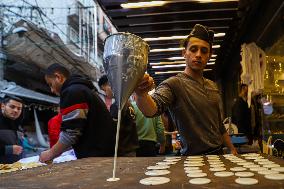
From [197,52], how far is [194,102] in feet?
1.19

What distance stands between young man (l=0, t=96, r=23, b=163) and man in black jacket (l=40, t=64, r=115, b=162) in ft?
2.99

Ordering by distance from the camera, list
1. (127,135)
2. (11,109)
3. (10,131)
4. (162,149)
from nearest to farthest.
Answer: (127,135), (10,131), (11,109), (162,149)

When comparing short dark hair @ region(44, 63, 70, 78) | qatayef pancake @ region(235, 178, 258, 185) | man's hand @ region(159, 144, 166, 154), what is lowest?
man's hand @ region(159, 144, 166, 154)

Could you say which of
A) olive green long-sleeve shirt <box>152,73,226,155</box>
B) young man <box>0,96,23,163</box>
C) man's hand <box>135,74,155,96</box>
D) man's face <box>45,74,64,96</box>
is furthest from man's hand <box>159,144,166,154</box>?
→ man's hand <box>135,74,155,96</box>

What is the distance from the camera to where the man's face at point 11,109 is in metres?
3.92

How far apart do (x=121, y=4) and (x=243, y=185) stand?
4.06 m

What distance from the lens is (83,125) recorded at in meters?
2.50

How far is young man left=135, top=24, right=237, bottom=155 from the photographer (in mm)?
2143

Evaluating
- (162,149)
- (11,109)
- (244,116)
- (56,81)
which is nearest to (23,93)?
(11,109)

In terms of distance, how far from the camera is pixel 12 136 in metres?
3.60

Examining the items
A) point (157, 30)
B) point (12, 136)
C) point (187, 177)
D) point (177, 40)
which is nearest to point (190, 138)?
point (187, 177)

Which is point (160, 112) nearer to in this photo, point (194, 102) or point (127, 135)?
point (194, 102)

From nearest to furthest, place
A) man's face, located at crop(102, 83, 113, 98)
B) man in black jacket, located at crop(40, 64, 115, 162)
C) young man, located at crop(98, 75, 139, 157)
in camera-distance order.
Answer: man in black jacket, located at crop(40, 64, 115, 162)
young man, located at crop(98, 75, 139, 157)
man's face, located at crop(102, 83, 113, 98)

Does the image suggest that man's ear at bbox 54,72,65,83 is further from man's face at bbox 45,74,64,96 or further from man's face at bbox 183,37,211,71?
man's face at bbox 183,37,211,71
